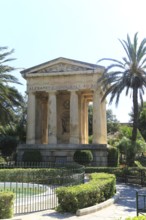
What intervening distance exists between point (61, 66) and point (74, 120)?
21.7 ft

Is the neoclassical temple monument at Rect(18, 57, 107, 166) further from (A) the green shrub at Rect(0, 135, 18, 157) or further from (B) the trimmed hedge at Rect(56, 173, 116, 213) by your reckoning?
(B) the trimmed hedge at Rect(56, 173, 116, 213)

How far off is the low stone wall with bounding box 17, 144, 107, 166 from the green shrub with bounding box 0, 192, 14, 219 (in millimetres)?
25233

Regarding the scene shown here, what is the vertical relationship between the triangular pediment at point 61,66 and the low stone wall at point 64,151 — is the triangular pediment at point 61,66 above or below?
above

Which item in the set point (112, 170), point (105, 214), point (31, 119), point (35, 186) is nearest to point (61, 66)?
point (31, 119)

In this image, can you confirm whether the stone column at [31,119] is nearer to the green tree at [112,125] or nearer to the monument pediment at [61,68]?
the monument pediment at [61,68]

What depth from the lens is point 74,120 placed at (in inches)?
1556

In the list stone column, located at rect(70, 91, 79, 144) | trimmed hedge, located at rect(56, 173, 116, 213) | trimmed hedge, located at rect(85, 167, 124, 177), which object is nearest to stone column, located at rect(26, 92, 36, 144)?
stone column, located at rect(70, 91, 79, 144)

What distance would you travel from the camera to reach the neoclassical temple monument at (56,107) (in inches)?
1505

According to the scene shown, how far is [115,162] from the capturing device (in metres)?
37.4

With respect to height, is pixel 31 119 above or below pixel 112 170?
above

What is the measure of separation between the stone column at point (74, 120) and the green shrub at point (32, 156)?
4370 millimetres

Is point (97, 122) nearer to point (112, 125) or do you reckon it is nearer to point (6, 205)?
point (6, 205)

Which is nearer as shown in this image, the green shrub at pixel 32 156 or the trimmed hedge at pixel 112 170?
the trimmed hedge at pixel 112 170

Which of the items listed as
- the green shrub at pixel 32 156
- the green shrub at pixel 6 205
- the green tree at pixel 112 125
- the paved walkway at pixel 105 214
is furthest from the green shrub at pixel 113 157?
the green tree at pixel 112 125
